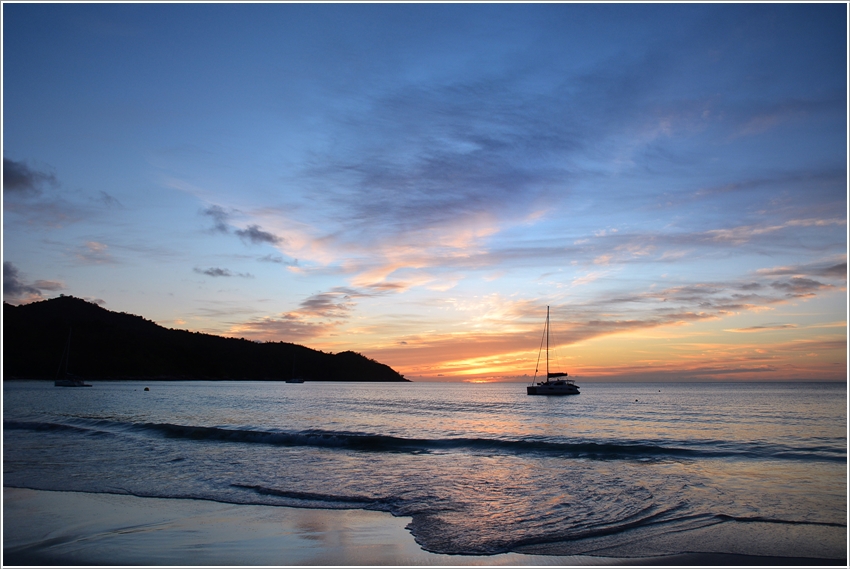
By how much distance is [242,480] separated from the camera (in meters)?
17.0

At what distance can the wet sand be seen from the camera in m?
9.52

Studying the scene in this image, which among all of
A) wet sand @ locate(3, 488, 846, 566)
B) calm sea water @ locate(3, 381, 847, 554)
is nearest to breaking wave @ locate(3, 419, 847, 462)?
calm sea water @ locate(3, 381, 847, 554)

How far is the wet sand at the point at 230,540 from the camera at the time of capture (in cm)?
952

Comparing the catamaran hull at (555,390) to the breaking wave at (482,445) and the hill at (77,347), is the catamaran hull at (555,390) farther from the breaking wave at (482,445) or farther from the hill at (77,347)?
the hill at (77,347)

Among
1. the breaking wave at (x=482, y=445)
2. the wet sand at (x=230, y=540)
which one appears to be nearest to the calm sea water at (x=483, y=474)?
the breaking wave at (x=482, y=445)

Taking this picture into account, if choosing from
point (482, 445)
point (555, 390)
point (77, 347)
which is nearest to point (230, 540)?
point (482, 445)

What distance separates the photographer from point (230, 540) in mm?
10594

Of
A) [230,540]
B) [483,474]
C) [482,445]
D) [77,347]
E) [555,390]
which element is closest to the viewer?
[230,540]

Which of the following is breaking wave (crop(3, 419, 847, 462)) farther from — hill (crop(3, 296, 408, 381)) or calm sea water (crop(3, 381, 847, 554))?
hill (crop(3, 296, 408, 381))

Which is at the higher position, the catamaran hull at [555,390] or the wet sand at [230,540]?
the wet sand at [230,540]

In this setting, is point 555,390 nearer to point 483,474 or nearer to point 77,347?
point 483,474

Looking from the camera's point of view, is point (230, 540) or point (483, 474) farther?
point (483, 474)

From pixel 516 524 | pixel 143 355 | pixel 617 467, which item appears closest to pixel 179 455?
pixel 516 524

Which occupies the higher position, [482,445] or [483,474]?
[483,474]
